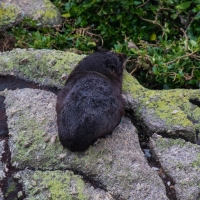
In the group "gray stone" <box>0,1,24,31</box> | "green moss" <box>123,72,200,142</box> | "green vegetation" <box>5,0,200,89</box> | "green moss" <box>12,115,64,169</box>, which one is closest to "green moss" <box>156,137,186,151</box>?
"green moss" <box>123,72,200,142</box>

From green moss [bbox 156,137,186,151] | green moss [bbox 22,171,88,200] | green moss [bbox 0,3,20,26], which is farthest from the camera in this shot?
green moss [bbox 0,3,20,26]

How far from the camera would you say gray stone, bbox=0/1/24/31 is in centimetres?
535

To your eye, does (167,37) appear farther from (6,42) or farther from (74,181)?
(74,181)

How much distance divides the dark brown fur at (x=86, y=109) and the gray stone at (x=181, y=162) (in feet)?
1.34

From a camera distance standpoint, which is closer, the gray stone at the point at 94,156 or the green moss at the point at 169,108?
the gray stone at the point at 94,156

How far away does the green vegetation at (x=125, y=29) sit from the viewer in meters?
5.02

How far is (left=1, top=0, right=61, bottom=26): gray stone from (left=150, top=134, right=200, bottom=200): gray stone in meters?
2.82

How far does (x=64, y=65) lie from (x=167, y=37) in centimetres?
184

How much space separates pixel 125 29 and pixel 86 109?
261 cm

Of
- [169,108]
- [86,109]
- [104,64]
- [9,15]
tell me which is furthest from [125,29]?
[86,109]

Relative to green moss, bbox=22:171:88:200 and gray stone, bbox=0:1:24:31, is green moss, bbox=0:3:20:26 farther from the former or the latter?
green moss, bbox=22:171:88:200

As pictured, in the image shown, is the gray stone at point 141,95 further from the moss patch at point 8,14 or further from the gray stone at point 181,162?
the moss patch at point 8,14

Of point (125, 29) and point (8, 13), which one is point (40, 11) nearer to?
point (8, 13)

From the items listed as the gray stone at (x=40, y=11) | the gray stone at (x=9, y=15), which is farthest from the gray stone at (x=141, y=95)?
the gray stone at (x=40, y=11)
